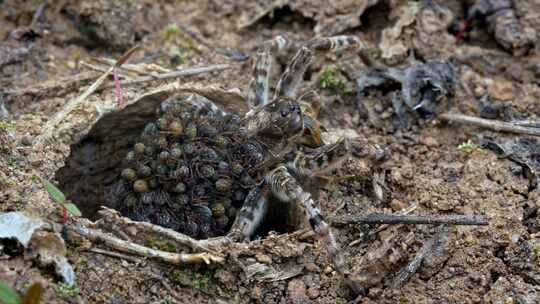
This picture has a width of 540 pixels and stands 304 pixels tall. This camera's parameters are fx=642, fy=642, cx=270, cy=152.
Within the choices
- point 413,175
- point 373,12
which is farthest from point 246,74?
point 413,175

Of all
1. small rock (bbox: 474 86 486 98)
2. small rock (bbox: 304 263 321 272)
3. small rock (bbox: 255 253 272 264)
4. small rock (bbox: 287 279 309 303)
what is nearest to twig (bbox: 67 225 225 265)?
small rock (bbox: 255 253 272 264)

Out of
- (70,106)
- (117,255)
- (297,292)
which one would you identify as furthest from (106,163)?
(297,292)

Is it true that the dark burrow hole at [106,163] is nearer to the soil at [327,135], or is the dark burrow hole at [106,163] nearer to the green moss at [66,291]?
the soil at [327,135]

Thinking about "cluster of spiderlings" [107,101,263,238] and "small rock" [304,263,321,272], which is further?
"cluster of spiderlings" [107,101,263,238]

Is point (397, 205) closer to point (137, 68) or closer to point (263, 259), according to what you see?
point (263, 259)

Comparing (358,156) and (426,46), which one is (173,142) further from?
(426,46)

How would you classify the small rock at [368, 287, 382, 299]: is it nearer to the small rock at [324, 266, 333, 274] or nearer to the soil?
the soil

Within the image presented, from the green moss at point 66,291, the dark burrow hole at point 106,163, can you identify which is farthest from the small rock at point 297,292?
the green moss at point 66,291
